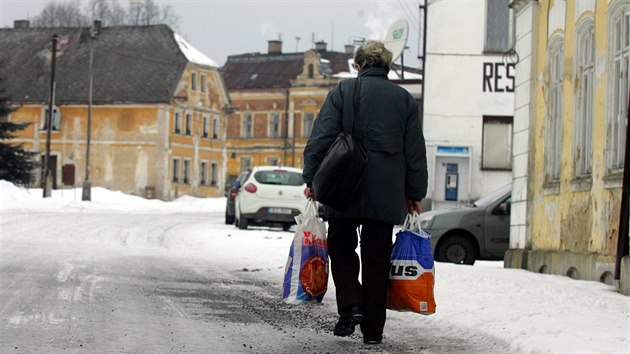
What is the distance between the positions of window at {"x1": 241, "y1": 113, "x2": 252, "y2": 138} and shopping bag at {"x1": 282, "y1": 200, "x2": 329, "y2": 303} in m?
89.3

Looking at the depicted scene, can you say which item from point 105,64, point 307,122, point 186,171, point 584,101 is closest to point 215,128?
point 186,171

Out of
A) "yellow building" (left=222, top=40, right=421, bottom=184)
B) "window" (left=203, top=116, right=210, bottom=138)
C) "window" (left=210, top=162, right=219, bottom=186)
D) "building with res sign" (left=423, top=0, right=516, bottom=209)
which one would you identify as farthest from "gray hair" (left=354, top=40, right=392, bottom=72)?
"yellow building" (left=222, top=40, right=421, bottom=184)

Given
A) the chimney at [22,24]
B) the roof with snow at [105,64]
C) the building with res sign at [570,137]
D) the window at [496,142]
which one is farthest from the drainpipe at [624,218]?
the chimney at [22,24]

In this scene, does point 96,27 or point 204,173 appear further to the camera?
point 204,173

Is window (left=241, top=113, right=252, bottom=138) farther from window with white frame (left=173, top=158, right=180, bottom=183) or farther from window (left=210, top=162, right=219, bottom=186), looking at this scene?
window with white frame (left=173, top=158, right=180, bottom=183)

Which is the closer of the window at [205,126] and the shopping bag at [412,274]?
the shopping bag at [412,274]

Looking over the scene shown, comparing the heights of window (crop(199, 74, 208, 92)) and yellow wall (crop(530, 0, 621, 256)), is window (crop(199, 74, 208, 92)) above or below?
above

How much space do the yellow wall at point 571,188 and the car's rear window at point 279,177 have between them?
1163 centimetres

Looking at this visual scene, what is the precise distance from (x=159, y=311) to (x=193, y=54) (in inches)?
2867

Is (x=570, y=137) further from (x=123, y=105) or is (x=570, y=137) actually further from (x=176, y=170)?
(x=176, y=170)

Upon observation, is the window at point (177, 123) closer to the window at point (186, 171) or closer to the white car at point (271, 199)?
the window at point (186, 171)

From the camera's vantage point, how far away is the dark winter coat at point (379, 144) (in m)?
8.02

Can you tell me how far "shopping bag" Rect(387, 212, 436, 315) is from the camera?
816 cm

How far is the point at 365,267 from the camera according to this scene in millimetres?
8109
